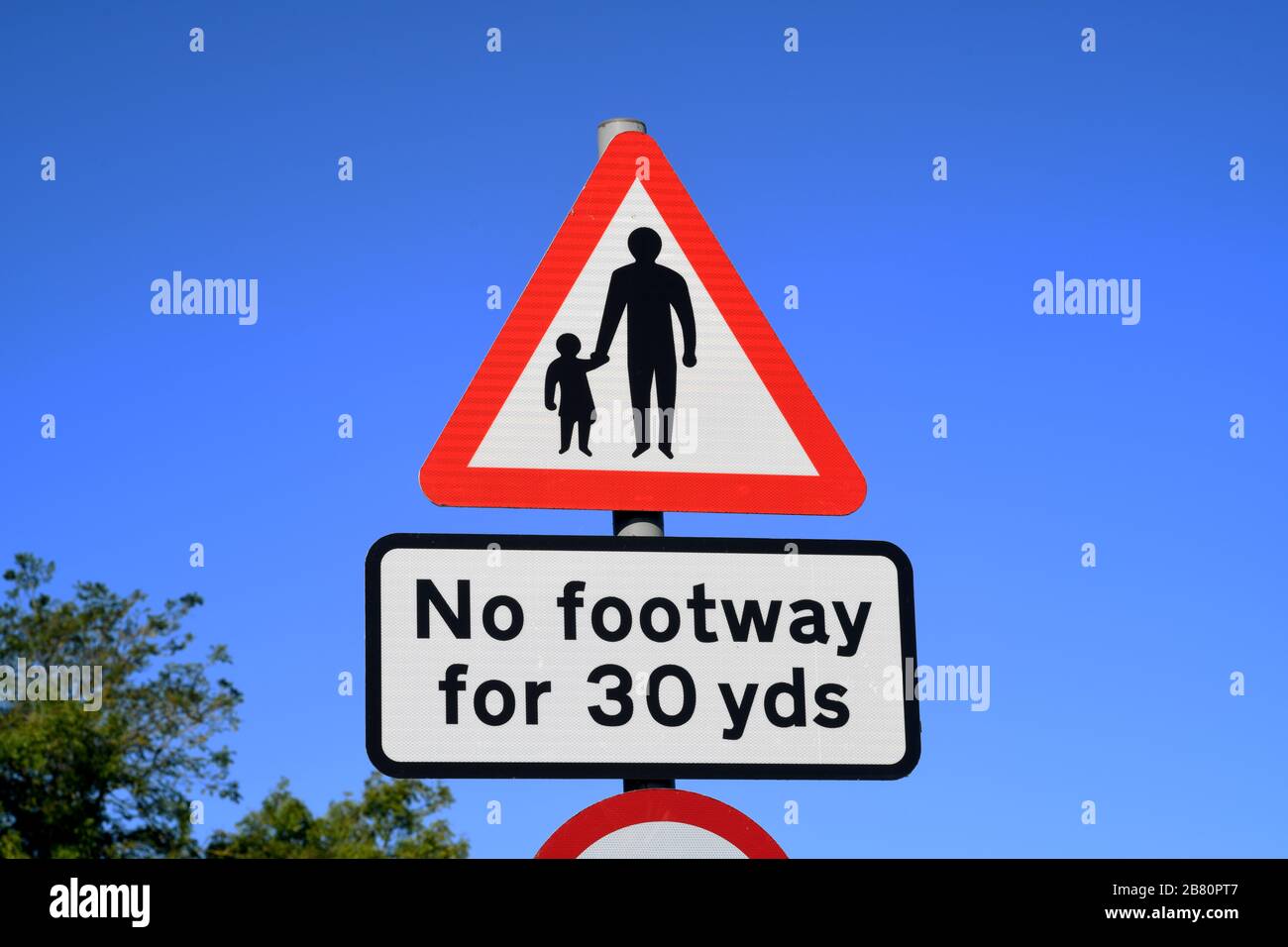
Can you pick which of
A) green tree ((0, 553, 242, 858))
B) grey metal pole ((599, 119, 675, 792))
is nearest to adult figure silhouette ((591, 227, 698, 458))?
grey metal pole ((599, 119, 675, 792))

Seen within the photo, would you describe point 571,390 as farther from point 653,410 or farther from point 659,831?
point 659,831

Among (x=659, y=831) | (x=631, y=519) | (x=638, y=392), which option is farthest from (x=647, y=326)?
(x=659, y=831)

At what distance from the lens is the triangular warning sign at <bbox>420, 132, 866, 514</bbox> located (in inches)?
142

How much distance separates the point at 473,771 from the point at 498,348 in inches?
36.8

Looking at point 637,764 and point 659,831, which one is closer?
point 659,831

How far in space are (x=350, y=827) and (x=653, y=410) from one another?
100 ft

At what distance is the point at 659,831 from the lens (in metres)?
3.19

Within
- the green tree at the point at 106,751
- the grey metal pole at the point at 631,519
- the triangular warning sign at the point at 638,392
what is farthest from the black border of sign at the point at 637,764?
the green tree at the point at 106,751

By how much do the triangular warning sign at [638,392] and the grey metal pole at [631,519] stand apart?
3 centimetres

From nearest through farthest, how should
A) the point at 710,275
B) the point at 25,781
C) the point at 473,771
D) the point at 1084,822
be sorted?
the point at 473,771 → the point at 710,275 → the point at 1084,822 → the point at 25,781
